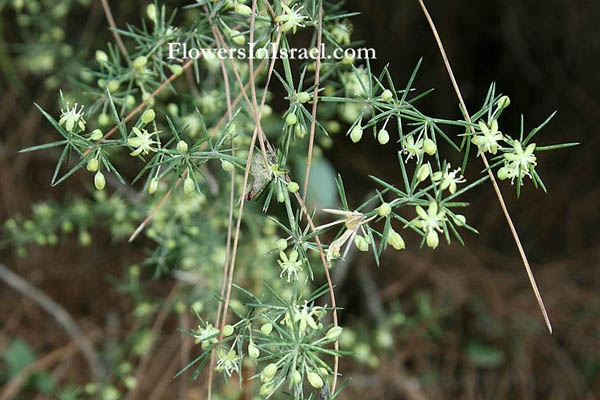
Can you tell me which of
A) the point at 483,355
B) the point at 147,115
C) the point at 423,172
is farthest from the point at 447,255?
the point at 147,115

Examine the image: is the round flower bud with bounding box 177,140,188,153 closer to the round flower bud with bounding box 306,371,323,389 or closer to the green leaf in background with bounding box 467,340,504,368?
the round flower bud with bounding box 306,371,323,389

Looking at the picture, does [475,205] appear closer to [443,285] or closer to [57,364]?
[443,285]

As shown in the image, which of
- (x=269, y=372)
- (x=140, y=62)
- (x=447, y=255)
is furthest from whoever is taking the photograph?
(x=447, y=255)

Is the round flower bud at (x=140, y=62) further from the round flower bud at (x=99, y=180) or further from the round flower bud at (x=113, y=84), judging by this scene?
the round flower bud at (x=99, y=180)

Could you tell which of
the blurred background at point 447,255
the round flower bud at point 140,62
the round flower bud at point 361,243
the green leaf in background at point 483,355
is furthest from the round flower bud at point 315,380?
the green leaf in background at point 483,355

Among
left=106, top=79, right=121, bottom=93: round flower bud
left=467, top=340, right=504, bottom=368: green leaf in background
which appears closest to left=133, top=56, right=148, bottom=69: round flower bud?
left=106, top=79, right=121, bottom=93: round flower bud

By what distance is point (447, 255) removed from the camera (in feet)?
6.04

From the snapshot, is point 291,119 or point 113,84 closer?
point 291,119

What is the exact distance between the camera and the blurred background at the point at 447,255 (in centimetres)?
162

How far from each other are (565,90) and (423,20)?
1.94ft

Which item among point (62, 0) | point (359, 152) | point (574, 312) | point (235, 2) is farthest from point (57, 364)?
point (574, 312)

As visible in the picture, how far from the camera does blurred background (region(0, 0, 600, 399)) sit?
162 centimetres

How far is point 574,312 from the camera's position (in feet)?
5.76

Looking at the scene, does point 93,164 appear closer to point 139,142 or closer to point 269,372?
point 139,142
